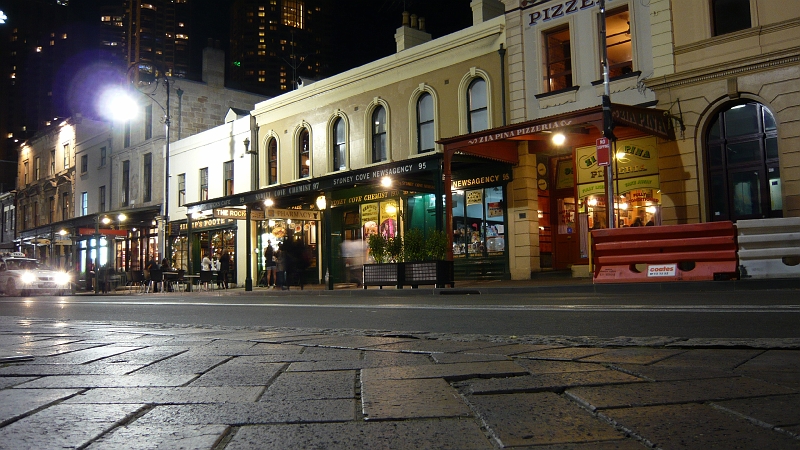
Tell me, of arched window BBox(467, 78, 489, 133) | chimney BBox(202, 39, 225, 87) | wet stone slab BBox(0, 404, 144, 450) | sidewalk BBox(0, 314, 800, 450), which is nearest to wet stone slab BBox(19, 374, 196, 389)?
sidewalk BBox(0, 314, 800, 450)

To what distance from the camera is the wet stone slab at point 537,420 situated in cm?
262

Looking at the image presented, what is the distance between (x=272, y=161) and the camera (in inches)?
1211

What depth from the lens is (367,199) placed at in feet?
86.8

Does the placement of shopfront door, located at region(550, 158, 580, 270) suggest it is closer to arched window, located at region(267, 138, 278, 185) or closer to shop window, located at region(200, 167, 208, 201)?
arched window, located at region(267, 138, 278, 185)

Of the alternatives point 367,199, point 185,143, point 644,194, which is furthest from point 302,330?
point 185,143

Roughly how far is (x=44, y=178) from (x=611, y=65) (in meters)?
44.8

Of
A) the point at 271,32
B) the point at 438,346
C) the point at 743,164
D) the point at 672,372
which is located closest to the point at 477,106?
Answer: the point at 743,164

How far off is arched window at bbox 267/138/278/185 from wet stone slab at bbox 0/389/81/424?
2696cm

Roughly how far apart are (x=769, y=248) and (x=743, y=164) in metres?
4.65

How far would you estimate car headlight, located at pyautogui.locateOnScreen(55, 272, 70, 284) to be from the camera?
3031 cm

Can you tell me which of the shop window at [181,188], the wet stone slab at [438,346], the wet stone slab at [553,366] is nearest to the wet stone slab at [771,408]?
the wet stone slab at [553,366]

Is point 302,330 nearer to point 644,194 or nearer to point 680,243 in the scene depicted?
point 680,243

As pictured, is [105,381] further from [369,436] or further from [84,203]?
[84,203]

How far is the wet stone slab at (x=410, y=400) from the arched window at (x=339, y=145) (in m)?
24.0
